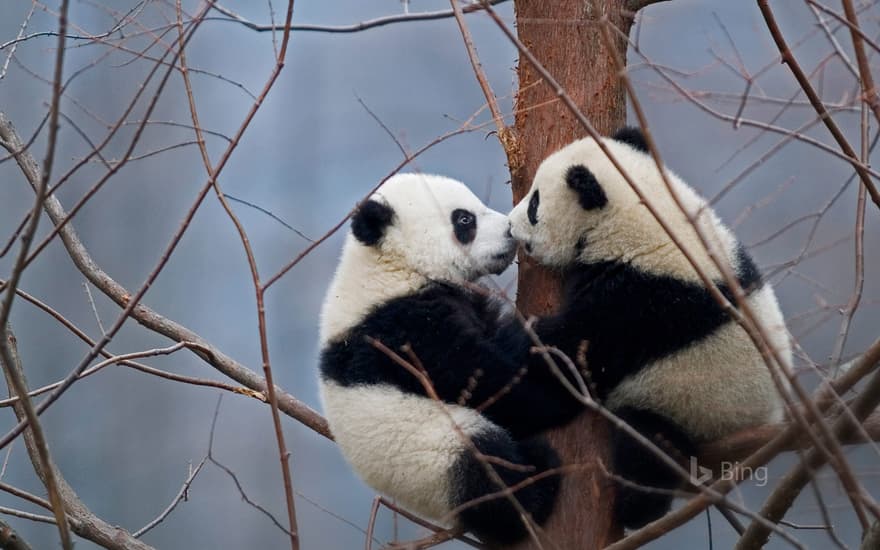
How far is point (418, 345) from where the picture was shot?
2.47 metres

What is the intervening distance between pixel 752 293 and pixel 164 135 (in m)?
3.54

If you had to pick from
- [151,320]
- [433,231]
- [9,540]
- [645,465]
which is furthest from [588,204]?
[9,540]

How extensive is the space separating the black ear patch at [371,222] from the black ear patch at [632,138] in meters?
0.69

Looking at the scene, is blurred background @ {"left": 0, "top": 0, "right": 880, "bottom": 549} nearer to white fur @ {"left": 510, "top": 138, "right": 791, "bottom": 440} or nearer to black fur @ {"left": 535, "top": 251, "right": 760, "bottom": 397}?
white fur @ {"left": 510, "top": 138, "right": 791, "bottom": 440}

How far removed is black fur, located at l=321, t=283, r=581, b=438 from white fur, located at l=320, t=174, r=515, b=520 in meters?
0.04

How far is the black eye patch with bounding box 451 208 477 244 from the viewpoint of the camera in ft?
9.11

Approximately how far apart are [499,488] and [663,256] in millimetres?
743

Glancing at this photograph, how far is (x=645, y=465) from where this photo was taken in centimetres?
229

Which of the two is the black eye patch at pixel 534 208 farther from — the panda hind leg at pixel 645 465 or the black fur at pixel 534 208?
the panda hind leg at pixel 645 465

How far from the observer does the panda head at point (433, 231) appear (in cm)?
269

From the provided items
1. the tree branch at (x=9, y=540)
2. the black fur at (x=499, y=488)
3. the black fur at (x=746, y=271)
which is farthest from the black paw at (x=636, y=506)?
the tree branch at (x=9, y=540)

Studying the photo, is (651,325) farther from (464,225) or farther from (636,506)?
(464,225)

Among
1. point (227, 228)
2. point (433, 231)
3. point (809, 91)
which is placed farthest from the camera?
point (227, 228)

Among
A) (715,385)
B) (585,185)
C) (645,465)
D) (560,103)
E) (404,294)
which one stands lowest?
(645,465)
